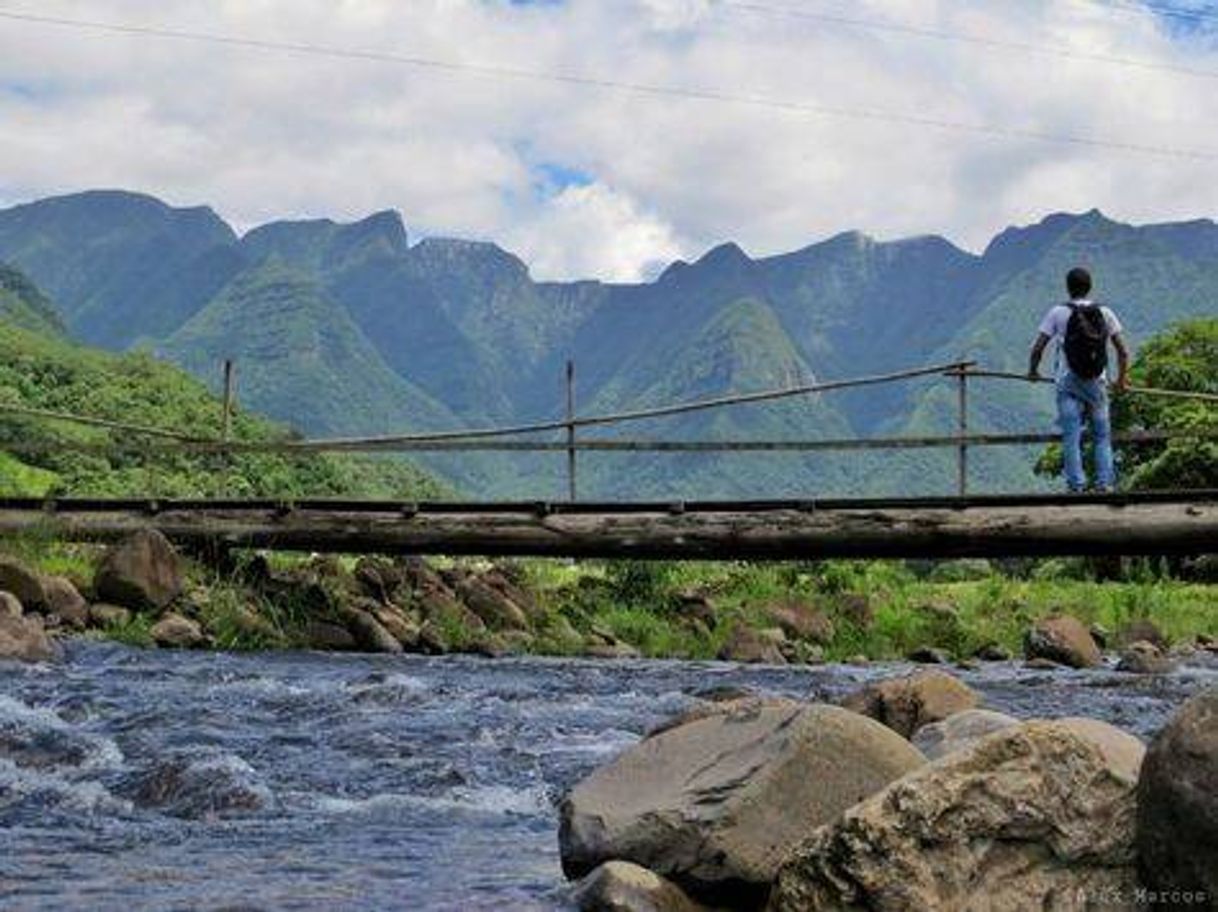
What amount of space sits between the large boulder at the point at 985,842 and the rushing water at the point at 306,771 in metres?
1.17

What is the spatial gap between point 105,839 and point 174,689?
17.5ft

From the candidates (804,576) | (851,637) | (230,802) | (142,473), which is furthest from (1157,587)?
(142,473)

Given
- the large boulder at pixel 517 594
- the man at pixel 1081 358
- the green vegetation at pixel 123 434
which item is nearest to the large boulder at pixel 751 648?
the large boulder at pixel 517 594

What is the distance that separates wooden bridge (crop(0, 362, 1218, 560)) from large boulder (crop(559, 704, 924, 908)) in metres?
9.06

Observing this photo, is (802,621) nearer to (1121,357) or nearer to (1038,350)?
(1038,350)

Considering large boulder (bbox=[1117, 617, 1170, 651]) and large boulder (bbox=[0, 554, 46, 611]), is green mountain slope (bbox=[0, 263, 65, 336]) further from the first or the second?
large boulder (bbox=[0, 554, 46, 611])

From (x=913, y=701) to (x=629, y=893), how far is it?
11.6 ft

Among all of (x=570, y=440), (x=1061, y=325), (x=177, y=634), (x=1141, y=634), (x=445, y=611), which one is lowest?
(x=1141, y=634)

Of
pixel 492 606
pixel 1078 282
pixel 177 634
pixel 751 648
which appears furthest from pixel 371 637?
pixel 1078 282

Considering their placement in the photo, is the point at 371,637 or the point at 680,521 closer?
the point at 680,521

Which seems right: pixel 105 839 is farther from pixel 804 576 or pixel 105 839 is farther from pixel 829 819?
pixel 804 576

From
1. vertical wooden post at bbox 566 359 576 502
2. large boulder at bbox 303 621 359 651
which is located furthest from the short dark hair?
large boulder at bbox 303 621 359 651

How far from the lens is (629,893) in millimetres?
5633

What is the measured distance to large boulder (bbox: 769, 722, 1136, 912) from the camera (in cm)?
513
